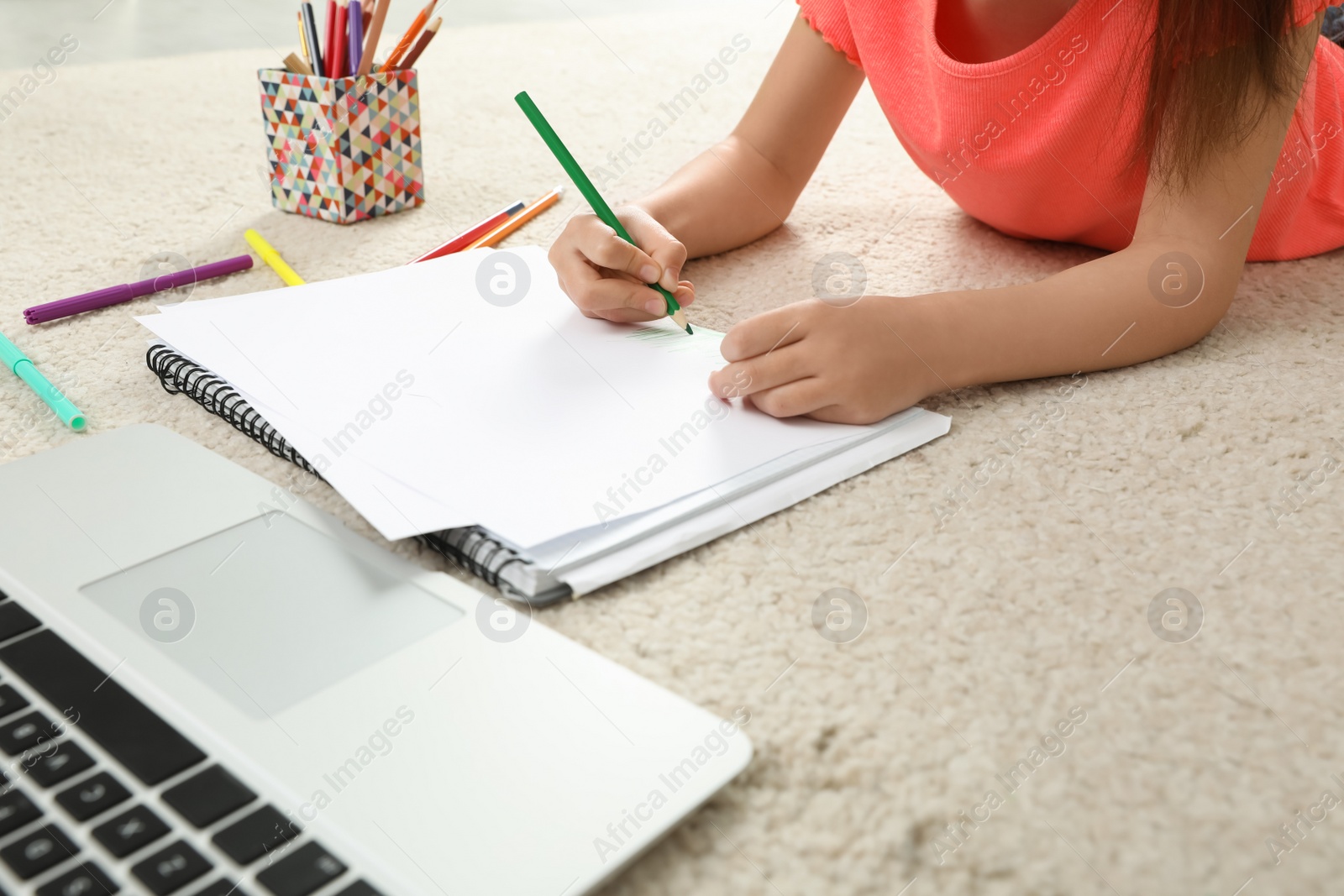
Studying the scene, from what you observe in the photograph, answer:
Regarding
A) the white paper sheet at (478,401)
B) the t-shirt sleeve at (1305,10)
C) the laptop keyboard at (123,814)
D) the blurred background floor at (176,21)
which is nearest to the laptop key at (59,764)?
the laptop keyboard at (123,814)

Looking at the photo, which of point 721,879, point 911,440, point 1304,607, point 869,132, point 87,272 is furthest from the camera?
point 869,132

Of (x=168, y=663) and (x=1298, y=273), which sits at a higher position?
(x=168, y=663)

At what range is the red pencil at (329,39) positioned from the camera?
2.33ft

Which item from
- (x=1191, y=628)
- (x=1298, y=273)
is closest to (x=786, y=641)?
(x=1191, y=628)

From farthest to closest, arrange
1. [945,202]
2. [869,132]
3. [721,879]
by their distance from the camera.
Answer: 1. [869,132]
2. [945,202]
3. [721,879]

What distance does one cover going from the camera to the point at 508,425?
443 millimetres

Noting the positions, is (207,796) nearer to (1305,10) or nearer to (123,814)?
(123,814)

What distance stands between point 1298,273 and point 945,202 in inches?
10.8

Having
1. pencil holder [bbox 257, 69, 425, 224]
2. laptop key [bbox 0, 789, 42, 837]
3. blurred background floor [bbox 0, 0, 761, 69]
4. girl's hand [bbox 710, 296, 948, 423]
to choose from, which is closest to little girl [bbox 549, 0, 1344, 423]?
girl's hand [bbox 710, 296, 948, 423]

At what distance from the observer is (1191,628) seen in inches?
13.3

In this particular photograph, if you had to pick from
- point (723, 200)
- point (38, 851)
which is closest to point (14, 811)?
point (38, 851)

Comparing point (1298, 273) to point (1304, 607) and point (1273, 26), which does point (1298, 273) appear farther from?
point (1304, 607)

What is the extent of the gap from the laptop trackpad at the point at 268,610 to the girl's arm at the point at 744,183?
10.0 inches

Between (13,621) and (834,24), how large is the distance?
0.69 metres
